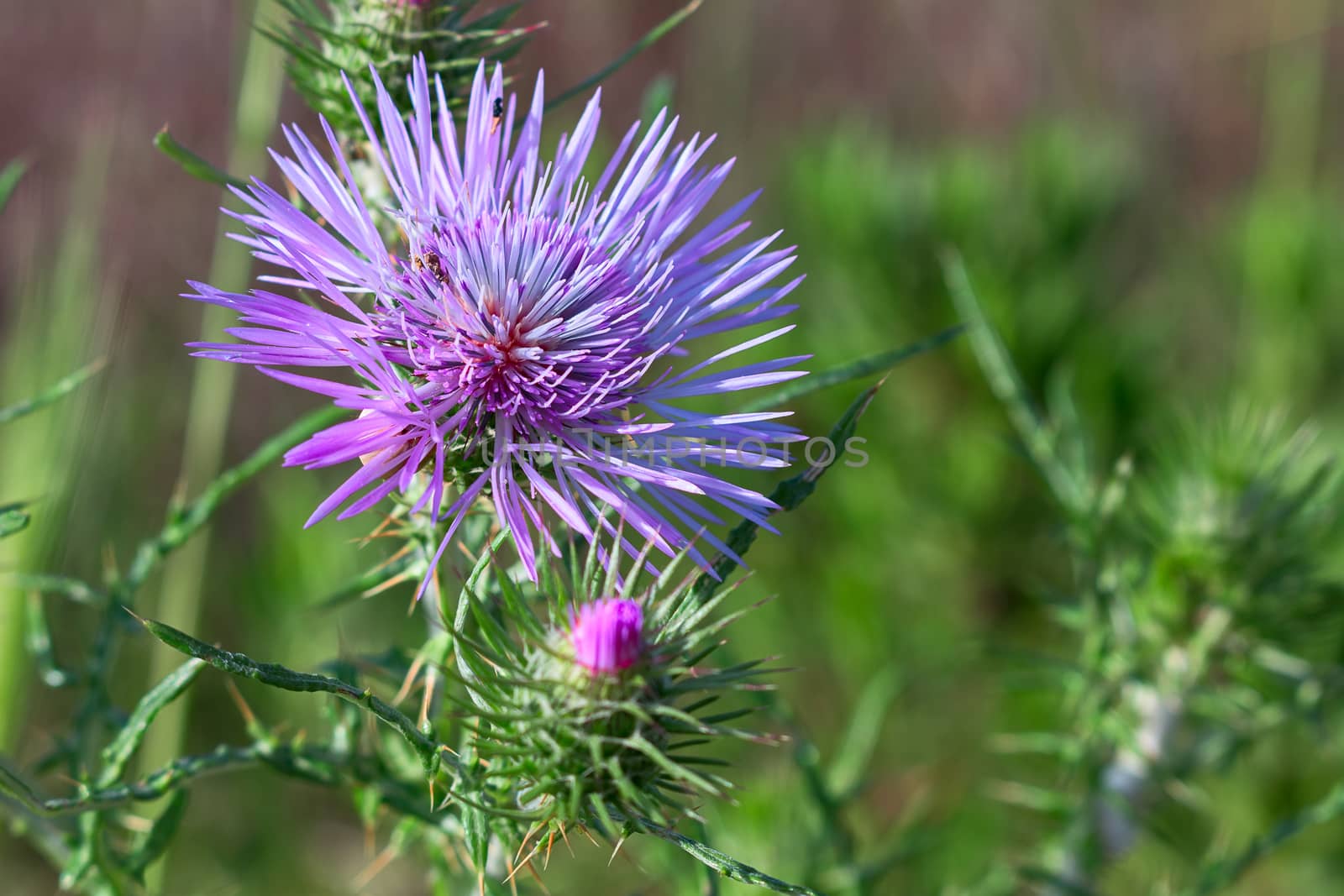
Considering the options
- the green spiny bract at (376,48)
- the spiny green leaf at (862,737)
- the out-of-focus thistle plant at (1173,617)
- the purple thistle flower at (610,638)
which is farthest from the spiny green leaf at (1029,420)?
the purple thistle flower at (610,638)

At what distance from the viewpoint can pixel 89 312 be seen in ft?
5.86

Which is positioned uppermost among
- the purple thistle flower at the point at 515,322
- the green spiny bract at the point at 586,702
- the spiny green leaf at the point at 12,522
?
the purple thistle flower at the point at 515,322

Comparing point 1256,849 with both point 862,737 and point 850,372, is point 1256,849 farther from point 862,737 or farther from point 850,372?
point 850,372

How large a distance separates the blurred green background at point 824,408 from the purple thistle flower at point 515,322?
0.63 metres

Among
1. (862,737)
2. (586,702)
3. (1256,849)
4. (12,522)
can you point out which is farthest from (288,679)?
(1256,849)

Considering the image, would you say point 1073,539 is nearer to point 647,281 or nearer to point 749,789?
point 749,789

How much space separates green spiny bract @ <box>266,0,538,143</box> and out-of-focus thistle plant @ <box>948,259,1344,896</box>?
0.85 metres

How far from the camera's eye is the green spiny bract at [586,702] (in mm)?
1072

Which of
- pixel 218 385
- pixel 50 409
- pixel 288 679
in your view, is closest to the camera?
pixel 288 679

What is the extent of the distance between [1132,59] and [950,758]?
5.13m

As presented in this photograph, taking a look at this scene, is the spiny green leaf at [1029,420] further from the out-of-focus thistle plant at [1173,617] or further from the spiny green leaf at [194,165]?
the spiny green leaf at [194,165]

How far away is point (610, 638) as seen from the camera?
1.09m

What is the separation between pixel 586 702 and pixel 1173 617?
131cm

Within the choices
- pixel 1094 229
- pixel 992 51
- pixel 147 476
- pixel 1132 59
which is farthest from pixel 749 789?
pixel 1132 59
